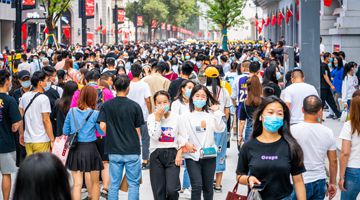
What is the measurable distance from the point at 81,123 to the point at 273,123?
383cm

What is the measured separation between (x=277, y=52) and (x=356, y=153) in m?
16.1

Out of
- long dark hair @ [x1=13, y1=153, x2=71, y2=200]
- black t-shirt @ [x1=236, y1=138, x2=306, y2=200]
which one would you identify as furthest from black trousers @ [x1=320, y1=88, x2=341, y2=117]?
long dark hair @ [x1=13, y1=153, x2=71, y2=200]

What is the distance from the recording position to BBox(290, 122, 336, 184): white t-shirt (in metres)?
7.13

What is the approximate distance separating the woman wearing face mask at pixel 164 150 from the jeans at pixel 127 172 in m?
0.37

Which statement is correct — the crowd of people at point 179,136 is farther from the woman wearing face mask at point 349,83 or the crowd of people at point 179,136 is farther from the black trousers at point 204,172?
the woman wearing face mask at point 349,83

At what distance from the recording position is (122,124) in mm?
8914

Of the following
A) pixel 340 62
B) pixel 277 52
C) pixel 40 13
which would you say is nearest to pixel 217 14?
pixel 40 13

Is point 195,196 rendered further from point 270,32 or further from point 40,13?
point 270,32

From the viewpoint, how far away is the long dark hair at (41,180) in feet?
12.3

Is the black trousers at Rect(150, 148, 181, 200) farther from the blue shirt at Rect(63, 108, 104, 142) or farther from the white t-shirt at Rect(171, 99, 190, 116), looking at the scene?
the white t-shirt at Rect(171, 99, 190, 116)

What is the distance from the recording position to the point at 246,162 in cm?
623

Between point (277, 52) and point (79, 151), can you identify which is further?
point (277, 52)

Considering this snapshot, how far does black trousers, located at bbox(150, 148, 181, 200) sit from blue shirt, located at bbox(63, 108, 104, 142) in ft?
3.69

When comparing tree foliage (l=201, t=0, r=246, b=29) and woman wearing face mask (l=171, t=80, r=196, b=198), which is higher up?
tree foliage (l=201, t=0, r=246, b=29)
